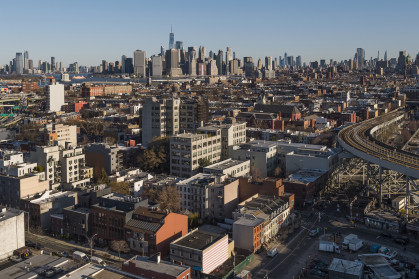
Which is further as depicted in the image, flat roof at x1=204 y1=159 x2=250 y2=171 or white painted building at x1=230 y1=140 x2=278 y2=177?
white painted building at x1=230 y1=140 x2=278 y2=177

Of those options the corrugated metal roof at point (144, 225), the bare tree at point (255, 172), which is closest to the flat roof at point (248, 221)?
the corrugated metal roof at point (144, 225)

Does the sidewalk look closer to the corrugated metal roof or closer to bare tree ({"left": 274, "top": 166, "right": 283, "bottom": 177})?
the corrugated metal roof

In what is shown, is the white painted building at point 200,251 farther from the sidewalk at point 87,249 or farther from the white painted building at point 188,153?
the white painted building at point 188,153

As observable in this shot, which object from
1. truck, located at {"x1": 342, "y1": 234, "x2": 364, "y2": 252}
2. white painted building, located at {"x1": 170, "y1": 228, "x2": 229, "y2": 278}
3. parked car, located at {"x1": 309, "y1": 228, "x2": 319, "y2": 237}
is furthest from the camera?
parked car, located at {"x1": 309, "y1": 228, "x2": 319, "y2": 237}

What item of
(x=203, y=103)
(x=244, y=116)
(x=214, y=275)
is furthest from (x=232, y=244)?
(x=244, y=116)

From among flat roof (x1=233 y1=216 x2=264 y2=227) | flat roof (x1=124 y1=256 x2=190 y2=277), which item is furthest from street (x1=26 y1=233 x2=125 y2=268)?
flat roof (x1=233 y1=216 x2=264 y2=227)

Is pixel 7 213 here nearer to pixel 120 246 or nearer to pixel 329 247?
pixel 120 246

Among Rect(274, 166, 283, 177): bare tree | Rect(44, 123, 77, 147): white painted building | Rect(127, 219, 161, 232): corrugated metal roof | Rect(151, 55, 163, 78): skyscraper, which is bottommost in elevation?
Rect(127, 219, 161, 232): corrugated metal roof

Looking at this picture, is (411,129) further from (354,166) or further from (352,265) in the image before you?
(352,265)
